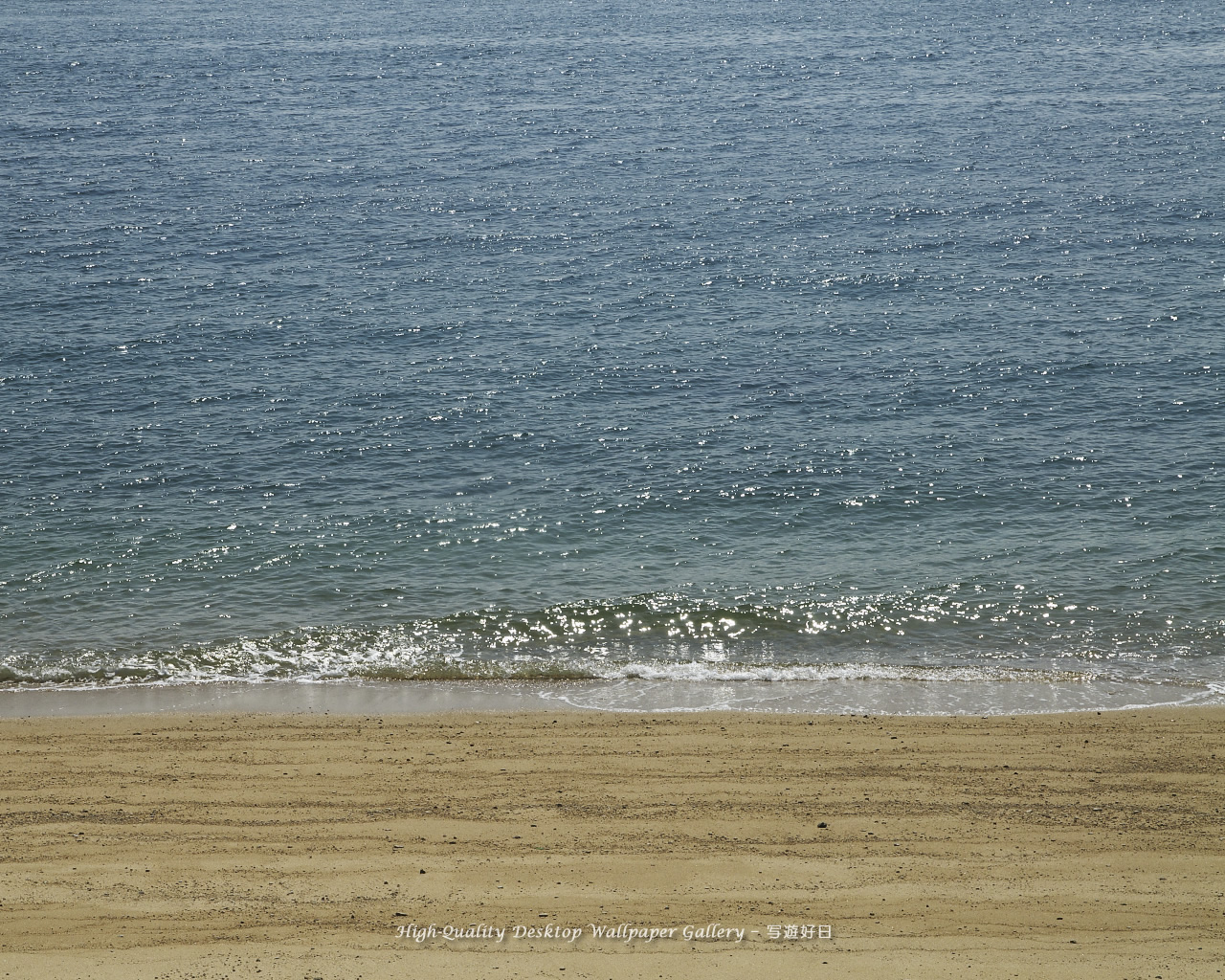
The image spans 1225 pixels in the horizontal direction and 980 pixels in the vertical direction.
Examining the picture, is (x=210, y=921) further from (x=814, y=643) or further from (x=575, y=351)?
(x=575, y=351)

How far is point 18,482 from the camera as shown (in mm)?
32938

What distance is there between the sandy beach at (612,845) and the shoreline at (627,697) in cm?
57

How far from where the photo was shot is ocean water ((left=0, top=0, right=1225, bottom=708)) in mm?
26062

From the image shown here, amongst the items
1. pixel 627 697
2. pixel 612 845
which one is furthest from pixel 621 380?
pixel 612 845

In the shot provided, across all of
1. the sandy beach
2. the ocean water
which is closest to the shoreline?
the ocean water

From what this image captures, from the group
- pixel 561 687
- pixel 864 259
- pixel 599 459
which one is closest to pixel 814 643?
pixel 561 687

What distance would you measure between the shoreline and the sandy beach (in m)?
0.57

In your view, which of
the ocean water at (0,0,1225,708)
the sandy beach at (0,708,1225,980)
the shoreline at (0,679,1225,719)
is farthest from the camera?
the ocean water at (0,0,1225,708)

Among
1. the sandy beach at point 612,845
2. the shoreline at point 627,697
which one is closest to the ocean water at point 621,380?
the shoreline at point 627,697

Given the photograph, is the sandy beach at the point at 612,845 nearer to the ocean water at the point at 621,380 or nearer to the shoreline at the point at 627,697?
the shoreline at the point at 627,697

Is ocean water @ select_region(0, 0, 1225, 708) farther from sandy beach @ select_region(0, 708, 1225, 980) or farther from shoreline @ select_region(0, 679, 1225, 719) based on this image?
sandy beach @ select_region(0, 708, 1225, 980)

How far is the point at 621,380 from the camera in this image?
131ft

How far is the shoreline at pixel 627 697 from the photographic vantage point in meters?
22.6

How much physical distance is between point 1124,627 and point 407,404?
21294 mm
